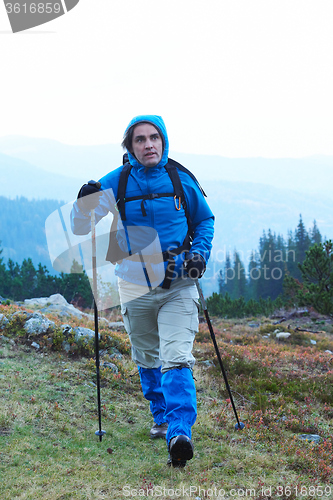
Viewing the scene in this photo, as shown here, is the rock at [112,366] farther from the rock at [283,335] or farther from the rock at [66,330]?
the rock at [283,335]

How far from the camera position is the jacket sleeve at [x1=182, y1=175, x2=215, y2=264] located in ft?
13.6

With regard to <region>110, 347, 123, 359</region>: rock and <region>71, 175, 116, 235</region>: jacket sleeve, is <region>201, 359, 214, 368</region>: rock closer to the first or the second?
<region>110, 347, 123, 359</region>: rock

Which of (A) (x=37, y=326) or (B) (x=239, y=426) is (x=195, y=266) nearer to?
(B) (x=239, y=426)

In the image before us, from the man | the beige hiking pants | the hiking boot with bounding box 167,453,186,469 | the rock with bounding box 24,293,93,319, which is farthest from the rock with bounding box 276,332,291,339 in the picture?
the hiking boot with bounding box 167,453,186,469

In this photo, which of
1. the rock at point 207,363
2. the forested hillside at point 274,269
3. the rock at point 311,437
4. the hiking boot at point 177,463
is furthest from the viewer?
the forested hillside at point 274,269

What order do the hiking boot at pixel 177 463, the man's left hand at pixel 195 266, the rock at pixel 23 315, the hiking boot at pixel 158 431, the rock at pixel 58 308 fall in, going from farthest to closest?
the rock at pixel 58 308 < the rock at pixel 23 315 < the hiking boot at pixel 158 431 < the man's left hand at pixel 195 266 < the hiking boot at pixel 177 463

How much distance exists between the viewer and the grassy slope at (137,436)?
3.46 m

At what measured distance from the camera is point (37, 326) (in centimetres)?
764

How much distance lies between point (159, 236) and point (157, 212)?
9.6 inches

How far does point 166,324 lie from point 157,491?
1431 mm

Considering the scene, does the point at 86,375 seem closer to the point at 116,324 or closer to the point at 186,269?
the point at 186,269

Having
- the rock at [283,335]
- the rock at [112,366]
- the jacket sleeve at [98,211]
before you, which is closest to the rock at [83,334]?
the rock at [112,366]

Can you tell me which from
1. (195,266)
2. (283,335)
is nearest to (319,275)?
(283,335)

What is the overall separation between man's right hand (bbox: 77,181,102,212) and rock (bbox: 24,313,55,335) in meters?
4.28
